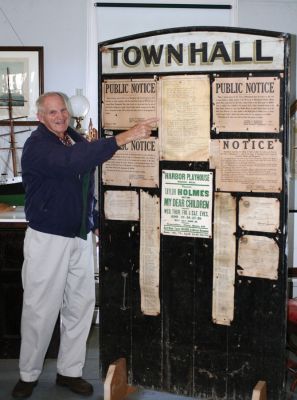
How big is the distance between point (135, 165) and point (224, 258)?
542 millimetres

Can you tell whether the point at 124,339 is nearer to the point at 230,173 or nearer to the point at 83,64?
the point at 230,173

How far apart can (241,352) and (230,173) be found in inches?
29.1

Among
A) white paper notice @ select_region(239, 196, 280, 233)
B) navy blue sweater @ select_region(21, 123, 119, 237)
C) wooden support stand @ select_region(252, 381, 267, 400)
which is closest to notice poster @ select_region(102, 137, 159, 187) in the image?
navy blue sweater @ select_region(21, 123, 119, 237)

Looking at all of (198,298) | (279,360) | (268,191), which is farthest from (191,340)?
(268,191)

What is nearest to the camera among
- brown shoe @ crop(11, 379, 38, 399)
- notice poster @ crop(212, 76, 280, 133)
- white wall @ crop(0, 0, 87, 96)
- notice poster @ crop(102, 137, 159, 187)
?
notice poster @ crop(212, 76, 280, 133)

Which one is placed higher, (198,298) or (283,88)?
(283,88)

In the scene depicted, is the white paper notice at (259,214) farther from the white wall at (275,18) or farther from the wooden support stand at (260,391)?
the white wall at (275,18)

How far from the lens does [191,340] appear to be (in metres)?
2.47

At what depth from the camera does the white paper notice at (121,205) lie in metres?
2.50

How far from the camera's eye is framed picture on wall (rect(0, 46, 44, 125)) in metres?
4.21

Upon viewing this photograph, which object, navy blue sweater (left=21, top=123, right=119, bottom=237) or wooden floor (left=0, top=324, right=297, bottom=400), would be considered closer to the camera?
navy blue sweater (left=21, top=123, right=119, bottom=237)

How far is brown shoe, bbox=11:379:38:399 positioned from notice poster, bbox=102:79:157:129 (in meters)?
1.33

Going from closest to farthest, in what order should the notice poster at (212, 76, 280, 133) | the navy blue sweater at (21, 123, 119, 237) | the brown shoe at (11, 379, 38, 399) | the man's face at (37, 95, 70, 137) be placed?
the notice poster at (212, 76, 280, 133) → the navy blue sweater at (21, 123, 119, 237) → the man's face at (37, 95, 70, 137) → the brown shoe at (11, 379, 38, 399)

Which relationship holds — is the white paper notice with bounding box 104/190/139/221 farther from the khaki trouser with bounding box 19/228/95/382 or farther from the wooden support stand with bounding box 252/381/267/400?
the wooden support stand with bounding box 252/381/267/400
